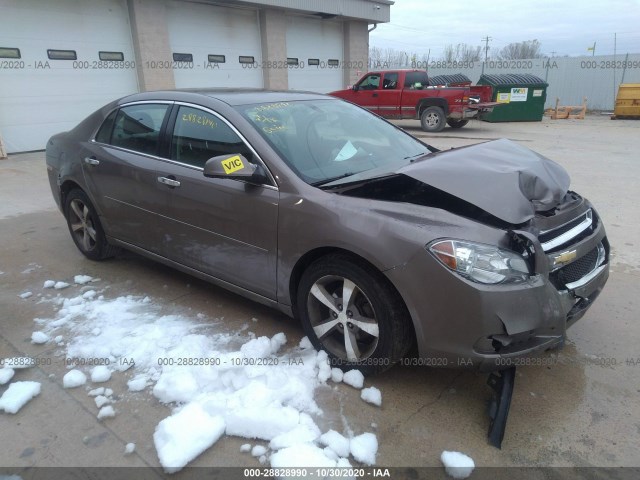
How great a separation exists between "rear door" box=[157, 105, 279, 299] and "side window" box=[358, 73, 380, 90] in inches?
494

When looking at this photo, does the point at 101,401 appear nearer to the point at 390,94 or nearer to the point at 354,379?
the point at 354,379

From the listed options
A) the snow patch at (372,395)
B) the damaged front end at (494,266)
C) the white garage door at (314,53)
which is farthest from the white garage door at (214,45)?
the snow patch at (372,395)

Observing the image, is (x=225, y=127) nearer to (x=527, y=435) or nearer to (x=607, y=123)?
(x=527, y=435)

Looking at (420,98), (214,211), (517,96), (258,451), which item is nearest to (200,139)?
(214,211)

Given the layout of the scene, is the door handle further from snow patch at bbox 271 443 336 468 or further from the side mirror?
snow patch at bbox 271 443 336 468

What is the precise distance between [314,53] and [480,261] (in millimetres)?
17023

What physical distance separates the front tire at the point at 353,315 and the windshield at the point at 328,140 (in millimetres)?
587

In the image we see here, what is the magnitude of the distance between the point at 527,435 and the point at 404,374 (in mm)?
724

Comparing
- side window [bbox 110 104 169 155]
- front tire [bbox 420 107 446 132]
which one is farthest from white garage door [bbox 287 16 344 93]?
side window [bbox 110 104 169 155]

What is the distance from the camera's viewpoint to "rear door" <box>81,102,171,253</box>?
3621mm

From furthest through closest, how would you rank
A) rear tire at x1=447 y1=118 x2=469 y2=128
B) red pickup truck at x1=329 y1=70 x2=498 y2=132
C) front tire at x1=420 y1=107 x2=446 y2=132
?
rear tire at x1=447 y1=118 x2=469 y2=128 → front tire at x1=420 y1=107 x2=446 y2=132 → red pickup truck at x1=329 y1=70 x2=498 y2=132

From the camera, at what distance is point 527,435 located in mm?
2340

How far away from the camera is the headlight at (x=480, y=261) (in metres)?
2.24

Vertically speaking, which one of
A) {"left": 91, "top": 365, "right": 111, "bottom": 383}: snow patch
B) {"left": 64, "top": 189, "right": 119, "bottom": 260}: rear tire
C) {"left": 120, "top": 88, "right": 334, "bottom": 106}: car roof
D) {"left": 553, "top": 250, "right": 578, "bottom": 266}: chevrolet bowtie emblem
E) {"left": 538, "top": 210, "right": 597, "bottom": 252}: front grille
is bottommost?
{"left": 91, "top": 365, "right": 111, "bottom": 383}: snow patch
